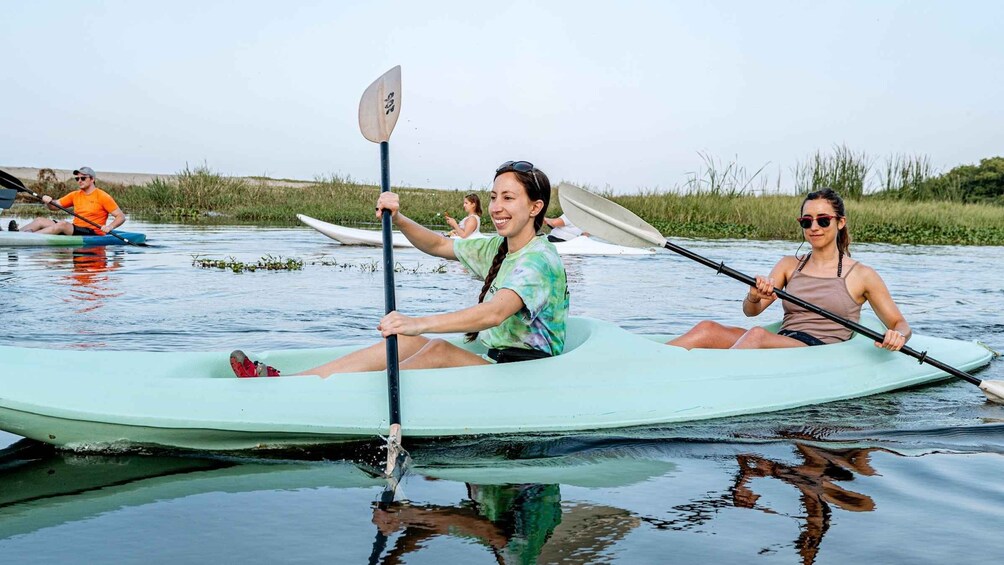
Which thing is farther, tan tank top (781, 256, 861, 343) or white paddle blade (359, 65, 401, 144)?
tan tank top (781, 256, 861, 343)

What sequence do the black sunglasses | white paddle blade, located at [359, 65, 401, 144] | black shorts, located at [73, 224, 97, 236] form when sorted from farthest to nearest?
1. black shorts, located at [73, 224, 97, 236]
2. white paddle blade, located at [359, 65, 401, 144]
3. the black sunglasses

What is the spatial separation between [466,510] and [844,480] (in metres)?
1.45

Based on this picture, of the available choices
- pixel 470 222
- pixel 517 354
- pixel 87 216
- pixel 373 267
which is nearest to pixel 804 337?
pixel 517 354

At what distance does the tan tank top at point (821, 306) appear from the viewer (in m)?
4.86

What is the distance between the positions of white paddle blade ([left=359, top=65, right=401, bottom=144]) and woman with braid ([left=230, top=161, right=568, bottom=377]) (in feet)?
2.17

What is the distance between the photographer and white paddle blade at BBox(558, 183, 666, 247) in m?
5.01

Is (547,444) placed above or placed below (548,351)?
below

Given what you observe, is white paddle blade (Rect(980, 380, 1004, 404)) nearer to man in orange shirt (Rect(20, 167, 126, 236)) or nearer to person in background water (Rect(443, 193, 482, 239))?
person in background water (Rect(443, 193, 482, 239))

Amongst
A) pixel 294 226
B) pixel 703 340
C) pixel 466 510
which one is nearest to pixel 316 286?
pixel 703 340

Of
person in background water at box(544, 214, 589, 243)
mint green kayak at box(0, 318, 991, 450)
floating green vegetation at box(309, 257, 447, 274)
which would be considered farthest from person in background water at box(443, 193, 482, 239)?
mint green kayak at box(0, 318, 991, 450)

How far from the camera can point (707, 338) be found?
481cm

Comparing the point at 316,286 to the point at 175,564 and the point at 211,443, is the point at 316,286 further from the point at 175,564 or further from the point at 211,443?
the point at 175,564

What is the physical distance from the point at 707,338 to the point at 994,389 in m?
1.48

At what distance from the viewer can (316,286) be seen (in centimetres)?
969
